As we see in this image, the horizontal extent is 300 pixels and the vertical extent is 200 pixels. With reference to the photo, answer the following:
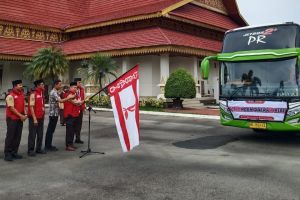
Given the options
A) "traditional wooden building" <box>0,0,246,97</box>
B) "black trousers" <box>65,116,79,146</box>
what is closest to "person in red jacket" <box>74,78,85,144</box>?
"black trousers" <box>65,116,79,146</box>

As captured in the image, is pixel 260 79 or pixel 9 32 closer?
pixel 260 79

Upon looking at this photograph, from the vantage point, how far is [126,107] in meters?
Answer: 7.28

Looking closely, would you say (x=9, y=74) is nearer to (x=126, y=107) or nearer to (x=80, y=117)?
(x=80, y=117)

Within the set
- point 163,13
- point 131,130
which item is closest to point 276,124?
point 131,130

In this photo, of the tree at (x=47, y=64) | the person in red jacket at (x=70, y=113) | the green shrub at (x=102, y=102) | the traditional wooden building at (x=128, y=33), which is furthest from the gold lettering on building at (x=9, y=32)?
the person in red jacket at (x=70, y=113)

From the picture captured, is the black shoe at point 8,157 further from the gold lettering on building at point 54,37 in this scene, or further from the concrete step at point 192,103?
the gold lettering on building at point 54,37

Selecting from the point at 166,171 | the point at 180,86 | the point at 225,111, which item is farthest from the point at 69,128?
the point at 180,86

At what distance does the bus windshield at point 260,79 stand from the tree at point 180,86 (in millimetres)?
10131

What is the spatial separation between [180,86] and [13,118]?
1395cm

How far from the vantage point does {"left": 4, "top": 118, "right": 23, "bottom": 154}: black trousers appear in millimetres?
7855

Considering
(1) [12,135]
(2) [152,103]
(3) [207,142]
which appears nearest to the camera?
(1) [12,135]

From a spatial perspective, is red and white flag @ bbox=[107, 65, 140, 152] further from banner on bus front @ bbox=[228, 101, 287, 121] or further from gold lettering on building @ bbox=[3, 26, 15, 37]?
gold lettering on building @ bbox=[3, 26, 15, 37]

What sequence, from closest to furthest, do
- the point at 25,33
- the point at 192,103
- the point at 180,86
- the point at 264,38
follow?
the point at 264,38 < the point at 180,86 < the point at 192,103 < the point at 25,33

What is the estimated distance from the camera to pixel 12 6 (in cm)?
2878
